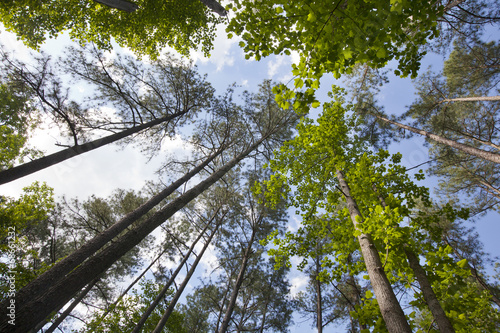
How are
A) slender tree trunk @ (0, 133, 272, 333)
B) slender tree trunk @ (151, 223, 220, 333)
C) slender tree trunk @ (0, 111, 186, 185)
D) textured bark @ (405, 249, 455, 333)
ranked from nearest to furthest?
slender tree trunk @ (0, 133, 272, 333), textured bark @ (405, 249, 455, 333), slender tree trunk @ (0, 111, 186, 185), slender tree trunk @ (151, 223, 220, 333)

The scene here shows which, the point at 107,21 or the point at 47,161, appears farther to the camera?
the point at 107,21

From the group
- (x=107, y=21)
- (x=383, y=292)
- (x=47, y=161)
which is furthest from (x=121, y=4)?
(x=383, y=292)

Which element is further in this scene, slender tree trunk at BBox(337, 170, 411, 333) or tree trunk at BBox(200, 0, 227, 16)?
tree trunk at BBox(200, 0, 227, 16)

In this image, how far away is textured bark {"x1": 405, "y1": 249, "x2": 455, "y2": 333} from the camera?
8.18ft

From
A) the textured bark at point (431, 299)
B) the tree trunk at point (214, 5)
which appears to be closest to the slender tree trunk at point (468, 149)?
the textured bark at point (431, 299)

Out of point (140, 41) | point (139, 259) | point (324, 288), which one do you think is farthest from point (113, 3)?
point (324, 288)

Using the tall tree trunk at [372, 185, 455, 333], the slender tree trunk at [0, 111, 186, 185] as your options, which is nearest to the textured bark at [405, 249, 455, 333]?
the tall tree trunk at [372, 185, 455, 333]

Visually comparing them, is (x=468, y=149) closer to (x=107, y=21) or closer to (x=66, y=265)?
(x=66, y=265)

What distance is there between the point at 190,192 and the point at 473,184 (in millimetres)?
12881

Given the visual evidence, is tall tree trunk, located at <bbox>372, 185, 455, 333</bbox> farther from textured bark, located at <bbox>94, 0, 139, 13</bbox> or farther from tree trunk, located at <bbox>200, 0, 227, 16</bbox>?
textured bark, located at <bbox>94, 0, 139, 13</bbox>

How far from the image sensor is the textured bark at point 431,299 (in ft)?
8.18

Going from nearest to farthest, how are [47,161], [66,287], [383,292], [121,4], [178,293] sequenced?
[383,292], [66,287], [47,161], [121,4], [178,293]

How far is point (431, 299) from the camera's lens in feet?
8.99

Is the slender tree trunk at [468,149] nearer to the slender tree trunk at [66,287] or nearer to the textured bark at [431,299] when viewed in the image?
the textured bark at [431,299]
